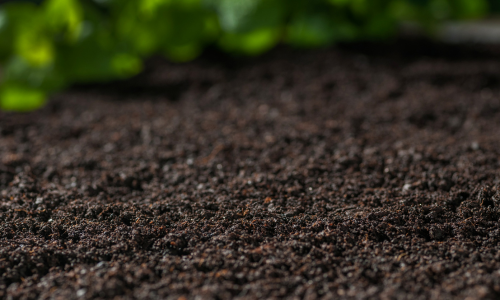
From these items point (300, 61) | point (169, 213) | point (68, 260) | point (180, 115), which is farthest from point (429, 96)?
point (68, 260)

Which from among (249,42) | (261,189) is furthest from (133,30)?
(261,189)

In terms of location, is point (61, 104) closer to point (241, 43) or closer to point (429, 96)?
point (241, 43)

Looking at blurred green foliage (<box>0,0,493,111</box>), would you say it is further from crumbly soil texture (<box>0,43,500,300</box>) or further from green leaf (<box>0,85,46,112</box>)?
crumbly soil texture (<box>0,43,500,300</box>)

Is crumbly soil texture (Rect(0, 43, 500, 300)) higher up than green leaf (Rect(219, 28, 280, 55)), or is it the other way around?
green leaf (Rect(219, 28, 280, 55))

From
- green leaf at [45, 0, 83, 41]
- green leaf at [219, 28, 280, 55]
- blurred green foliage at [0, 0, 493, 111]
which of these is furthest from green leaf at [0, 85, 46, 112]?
green leaf at [219, 28, 280, 55]

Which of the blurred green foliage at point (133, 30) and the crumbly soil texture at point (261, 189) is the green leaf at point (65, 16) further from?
the crumbly soil texture at point (261, 189)

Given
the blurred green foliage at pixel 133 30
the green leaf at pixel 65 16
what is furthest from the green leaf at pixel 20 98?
the green leaf at pixel 65 16

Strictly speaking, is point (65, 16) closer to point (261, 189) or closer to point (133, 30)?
point (133, 30)
